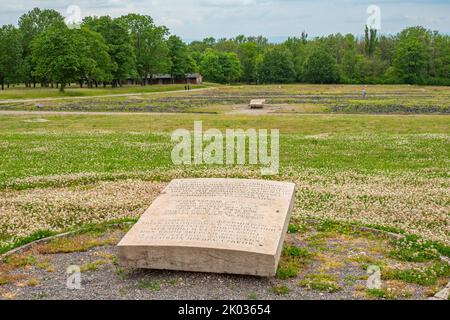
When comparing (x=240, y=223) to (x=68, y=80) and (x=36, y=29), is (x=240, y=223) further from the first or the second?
(x=36, y=29)

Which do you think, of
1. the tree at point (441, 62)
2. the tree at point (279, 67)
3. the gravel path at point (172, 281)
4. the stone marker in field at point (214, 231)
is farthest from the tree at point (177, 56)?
the gravel path at point (172, 281)

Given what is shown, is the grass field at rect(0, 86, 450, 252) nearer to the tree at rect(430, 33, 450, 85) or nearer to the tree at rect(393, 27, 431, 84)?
the tree at rect(430, 33, 450, 85)

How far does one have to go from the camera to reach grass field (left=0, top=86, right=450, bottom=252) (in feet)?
52.4

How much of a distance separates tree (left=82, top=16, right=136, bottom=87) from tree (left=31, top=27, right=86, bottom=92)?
16373mm

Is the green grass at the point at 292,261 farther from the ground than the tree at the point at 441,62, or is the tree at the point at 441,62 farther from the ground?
the tree at the point at 441,62

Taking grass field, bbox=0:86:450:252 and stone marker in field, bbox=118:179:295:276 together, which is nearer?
stone marker in field, bbox=118:179:295:276

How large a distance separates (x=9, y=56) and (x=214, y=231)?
333ft

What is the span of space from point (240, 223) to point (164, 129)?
3114cm

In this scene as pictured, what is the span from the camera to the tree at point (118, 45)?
114m

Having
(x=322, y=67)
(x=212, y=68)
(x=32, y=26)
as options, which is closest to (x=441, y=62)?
(x=322, y=67)

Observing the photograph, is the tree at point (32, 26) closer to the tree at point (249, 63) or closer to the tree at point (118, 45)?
the tree at point (118, 45)

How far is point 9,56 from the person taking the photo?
101 metres

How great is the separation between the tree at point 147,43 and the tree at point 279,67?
39.3 m

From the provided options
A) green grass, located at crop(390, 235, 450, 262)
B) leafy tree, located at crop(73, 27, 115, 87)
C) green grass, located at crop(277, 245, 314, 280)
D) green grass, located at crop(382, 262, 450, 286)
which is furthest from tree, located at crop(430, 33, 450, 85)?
green grass, located at crop(382, 262, 450, 286)
